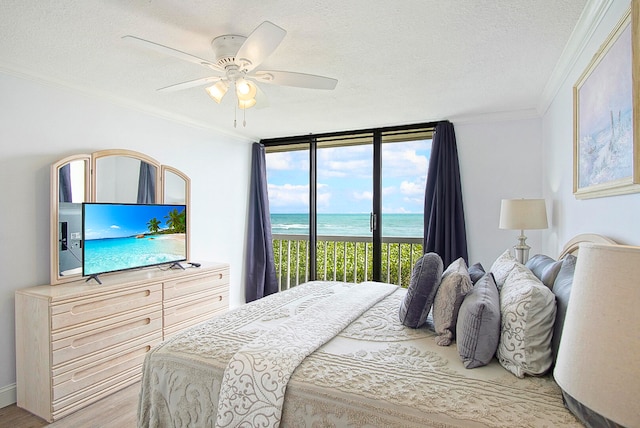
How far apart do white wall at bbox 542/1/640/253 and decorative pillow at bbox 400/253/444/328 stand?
82 centimetres

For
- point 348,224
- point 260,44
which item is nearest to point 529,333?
point 260,44

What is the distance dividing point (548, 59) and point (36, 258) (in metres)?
3.92

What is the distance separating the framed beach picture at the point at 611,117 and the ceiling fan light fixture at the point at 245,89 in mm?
1849

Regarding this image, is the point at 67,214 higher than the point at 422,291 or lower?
higher

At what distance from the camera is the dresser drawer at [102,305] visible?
2.33m

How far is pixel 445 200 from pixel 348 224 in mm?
1405

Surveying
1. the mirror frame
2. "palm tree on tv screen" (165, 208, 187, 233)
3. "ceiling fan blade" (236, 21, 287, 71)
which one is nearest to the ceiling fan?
"ceiling fan blade" (236, 21, 287, 71)

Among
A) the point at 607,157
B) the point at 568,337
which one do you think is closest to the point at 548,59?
the point at 607,157

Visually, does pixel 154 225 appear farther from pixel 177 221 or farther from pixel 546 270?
pixel 546 270

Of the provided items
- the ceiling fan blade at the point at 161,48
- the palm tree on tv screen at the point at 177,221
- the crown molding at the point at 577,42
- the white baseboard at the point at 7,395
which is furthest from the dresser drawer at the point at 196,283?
the crown molding at the point at 577,42

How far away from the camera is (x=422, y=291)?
1.87m

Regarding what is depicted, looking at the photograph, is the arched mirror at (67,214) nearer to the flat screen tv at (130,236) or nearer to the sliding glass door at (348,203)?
the flat screen tv at (130,236)

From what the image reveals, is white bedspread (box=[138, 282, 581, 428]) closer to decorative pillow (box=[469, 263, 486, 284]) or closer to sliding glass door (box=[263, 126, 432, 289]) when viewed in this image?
decorative pillow (box=[469, 263, 486, 284])

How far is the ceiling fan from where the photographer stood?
1.76 metres
